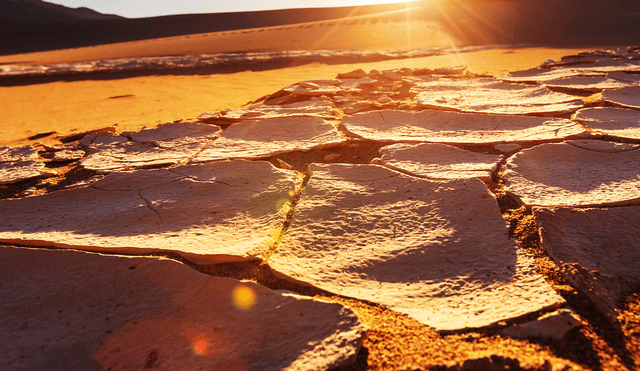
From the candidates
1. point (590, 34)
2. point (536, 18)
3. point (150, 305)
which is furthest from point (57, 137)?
point (536, 18)

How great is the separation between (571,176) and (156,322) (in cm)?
152

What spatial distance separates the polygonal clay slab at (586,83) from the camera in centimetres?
261

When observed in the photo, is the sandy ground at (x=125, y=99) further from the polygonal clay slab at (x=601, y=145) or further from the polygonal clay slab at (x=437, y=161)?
the polygonal clay slab at (x=601, y=145)

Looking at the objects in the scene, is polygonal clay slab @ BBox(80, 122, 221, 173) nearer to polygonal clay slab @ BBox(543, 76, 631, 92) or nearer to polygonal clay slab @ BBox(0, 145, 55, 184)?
polygonal clay slab @ BBox(0, 145, 55, 184)

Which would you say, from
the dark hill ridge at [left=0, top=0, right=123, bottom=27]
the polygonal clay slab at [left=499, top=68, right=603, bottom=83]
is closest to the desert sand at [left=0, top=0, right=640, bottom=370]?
the polygonal clay slab at [left=499, top=68, right=603, bottom=83]

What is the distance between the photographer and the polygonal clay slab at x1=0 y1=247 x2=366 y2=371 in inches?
30.7

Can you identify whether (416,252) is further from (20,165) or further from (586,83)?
(586,83)

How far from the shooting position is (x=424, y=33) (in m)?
12.1

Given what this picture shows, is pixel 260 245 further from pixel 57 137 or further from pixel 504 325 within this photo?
pixel 57 137

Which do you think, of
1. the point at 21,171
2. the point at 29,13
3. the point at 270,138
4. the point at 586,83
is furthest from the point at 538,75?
the point at 29,13

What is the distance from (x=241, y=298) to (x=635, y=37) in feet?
38.0

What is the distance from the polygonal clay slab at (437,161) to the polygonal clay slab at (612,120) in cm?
70

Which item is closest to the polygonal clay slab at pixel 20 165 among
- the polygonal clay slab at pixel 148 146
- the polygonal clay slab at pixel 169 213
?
the polygonal clay slab at pixel 148 146

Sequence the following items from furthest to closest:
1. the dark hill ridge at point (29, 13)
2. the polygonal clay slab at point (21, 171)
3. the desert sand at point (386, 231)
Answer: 1. the dark hill ridge at point (29, 13)
2. the polygonal clay slab at point (21, 171)
3. the desert sand at point (386, 231)
